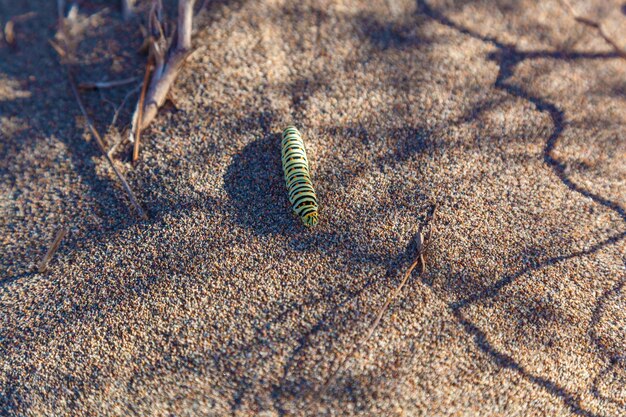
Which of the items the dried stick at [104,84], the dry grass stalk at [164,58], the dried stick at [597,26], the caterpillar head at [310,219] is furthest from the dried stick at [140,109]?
the dried stick at [597,26]

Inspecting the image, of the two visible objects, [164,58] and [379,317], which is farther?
[164,58]

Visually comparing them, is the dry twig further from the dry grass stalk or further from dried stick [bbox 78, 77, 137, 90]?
dried stick [bbox 78, 77, 137, 90]

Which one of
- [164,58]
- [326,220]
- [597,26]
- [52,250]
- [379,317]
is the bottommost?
[52,250]

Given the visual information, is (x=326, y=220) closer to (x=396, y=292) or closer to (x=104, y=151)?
(x=396, y=292)

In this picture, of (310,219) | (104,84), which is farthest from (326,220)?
(104,84)

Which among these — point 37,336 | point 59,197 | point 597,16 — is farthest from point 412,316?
point 597,16

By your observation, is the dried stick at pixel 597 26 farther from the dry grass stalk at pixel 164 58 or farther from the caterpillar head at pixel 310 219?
the dry grass stalk at pixel 164 58

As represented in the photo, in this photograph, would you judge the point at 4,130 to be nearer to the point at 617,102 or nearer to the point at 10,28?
the point at 10,28
